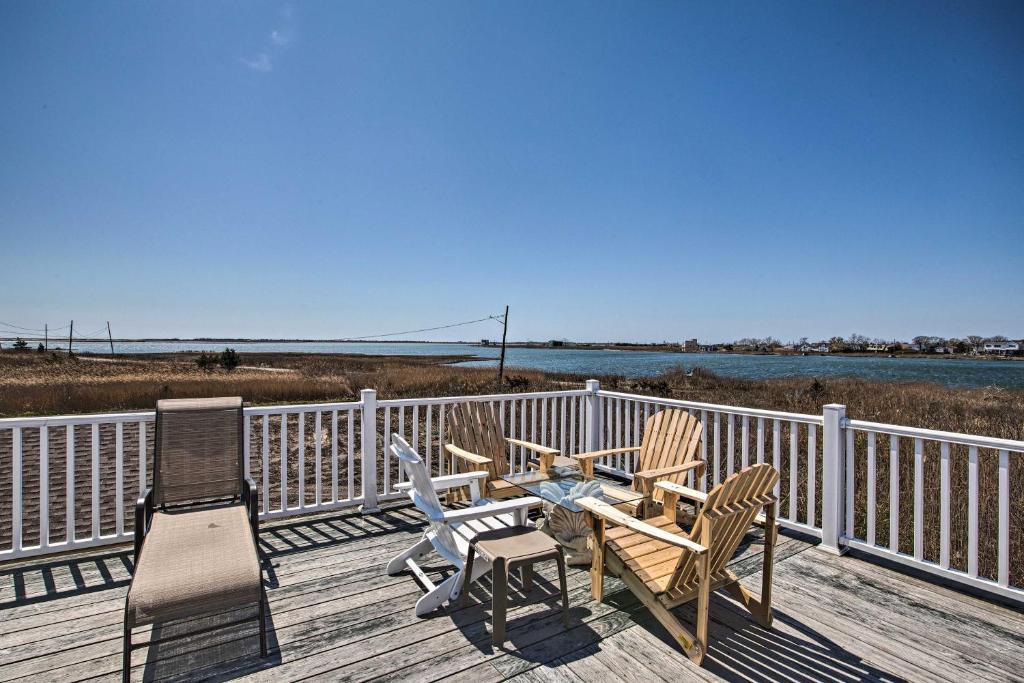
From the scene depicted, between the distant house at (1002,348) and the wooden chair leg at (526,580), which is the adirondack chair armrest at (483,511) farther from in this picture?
the distant house at (1002,348)

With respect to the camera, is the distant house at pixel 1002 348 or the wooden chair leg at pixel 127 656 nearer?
the wooden chair leg at pixel 127 656

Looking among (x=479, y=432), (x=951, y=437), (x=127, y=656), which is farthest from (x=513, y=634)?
(x=951, y=437)

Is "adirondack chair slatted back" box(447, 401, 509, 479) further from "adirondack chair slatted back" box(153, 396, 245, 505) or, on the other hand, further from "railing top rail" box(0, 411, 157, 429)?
"railing top rail" box(0, 411, 157, 429)

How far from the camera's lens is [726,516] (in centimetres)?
196

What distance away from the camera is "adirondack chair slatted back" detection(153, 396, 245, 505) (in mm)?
2896

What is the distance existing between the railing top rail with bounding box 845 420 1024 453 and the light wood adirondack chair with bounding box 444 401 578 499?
203cm

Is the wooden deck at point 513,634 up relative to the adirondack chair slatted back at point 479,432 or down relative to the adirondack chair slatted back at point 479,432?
down

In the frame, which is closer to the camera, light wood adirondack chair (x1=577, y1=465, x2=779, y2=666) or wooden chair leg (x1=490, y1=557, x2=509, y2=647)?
light wood adirondack chair (x1=577, y1=465, x2=779, y2=666)

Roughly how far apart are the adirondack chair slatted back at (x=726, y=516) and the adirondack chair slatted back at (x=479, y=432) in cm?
181

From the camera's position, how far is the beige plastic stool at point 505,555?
2078mm

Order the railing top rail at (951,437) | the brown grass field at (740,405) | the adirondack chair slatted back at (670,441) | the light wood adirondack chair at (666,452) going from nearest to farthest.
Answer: the railing top rail at (951,437) < the light wood adirondack chair at (666,452) < the adirondack chair slatted back at (670,441) < the brown grass field at (740,405)

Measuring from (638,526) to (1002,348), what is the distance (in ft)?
197

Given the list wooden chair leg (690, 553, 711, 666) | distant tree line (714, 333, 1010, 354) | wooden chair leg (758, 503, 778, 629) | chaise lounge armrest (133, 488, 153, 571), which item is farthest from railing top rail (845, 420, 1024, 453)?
distant tree line (714, 333, 1010, 354)

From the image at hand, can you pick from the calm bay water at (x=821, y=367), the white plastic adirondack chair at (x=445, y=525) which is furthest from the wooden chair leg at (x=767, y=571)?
the calm bay water at (x=821, y=367)
